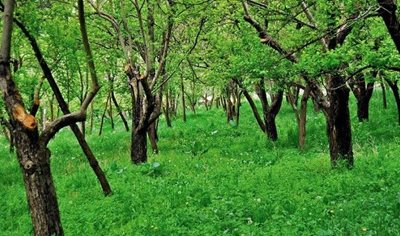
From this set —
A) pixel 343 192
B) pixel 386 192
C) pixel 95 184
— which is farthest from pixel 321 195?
pixel 95 184

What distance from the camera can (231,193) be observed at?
36.7 feet

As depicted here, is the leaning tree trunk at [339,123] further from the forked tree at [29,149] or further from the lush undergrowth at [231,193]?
the forked tree at [29,149]

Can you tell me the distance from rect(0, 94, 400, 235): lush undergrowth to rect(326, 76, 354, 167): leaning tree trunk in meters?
0.51

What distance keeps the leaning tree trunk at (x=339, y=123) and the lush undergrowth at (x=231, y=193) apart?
51 cm

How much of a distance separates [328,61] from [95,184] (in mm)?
7961

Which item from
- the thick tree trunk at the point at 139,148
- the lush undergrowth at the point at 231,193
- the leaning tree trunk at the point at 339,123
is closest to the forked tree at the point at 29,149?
the lush undergrowth at the point at 231,193

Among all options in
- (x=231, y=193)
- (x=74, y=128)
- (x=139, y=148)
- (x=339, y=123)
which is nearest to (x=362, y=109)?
(x=339, y=123)

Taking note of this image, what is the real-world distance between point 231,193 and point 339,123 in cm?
417

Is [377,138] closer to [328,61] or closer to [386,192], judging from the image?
[386,192]

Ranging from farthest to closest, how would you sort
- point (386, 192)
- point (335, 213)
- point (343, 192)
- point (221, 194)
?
1. point (221, 194)
2. point (343, 192)
3. point (386, 192)
4. point (335, 213)

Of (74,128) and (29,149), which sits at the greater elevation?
(74,128)

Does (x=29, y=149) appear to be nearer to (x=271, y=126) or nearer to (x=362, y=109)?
(x=271, y=126)

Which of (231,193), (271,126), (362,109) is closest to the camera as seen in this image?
(231,193)

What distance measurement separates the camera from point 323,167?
533 inches
